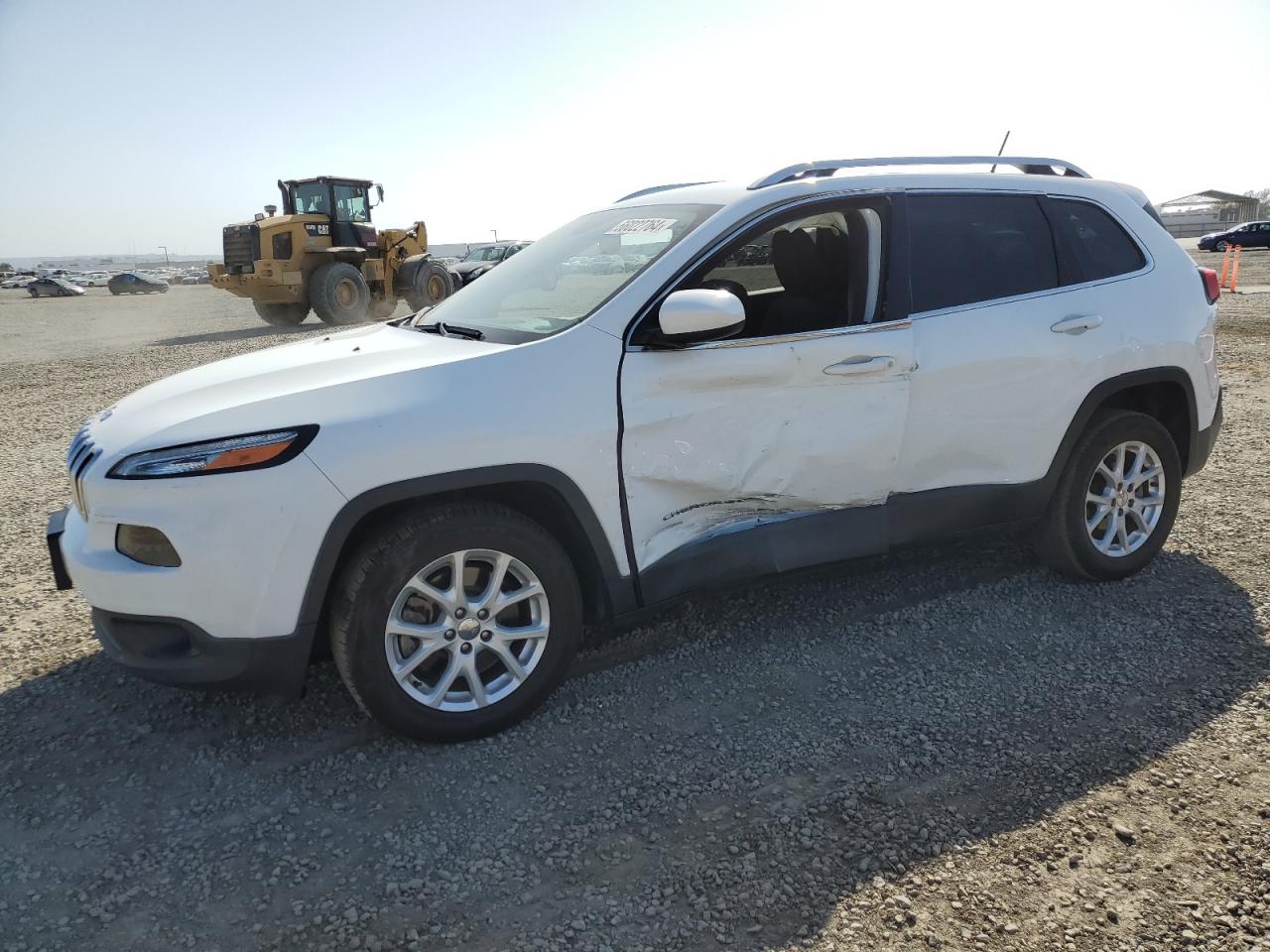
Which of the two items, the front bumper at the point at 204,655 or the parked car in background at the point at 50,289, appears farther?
the parked car in background at the point at 50,289

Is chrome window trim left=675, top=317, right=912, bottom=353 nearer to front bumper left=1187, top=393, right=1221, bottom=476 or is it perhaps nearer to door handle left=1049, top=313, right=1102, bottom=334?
door handle left=1049, top=313, right=1102, bottom=334

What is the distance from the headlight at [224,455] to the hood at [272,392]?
0.09ft

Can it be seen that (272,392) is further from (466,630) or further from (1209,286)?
(1209,286)

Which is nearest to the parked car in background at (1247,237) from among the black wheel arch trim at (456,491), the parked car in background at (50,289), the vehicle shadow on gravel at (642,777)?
the vehicle shadow on gravel at (642,777)

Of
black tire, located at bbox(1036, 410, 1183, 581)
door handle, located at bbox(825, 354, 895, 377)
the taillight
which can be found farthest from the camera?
the taillight

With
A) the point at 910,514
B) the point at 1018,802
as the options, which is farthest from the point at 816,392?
the point at 1018,802

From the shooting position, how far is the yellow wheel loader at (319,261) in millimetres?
17766

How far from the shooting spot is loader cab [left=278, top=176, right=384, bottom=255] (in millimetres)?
18484

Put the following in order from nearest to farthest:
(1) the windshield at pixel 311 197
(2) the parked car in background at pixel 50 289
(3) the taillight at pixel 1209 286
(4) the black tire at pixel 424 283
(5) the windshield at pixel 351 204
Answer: (3) the taillight at pixel 1209 286
(1) the windshield at pixel 311 197
(5) the windshield at pixel 351 204
(4) the black tire at pixel 424 283
(2) the parked car in background at pixel 50 289

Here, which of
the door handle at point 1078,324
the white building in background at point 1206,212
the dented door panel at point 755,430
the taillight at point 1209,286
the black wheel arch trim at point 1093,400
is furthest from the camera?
the white building in background at point 1206,212

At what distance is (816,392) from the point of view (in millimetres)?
3365

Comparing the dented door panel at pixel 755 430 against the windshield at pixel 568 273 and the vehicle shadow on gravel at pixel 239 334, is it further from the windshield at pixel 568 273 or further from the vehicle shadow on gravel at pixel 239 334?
the vehicle shadow on gravel at pixel 239 334

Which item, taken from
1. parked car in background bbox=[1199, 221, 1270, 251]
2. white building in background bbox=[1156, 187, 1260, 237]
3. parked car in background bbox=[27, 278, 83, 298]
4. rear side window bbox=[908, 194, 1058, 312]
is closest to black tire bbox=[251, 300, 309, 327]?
rear side window bbox=[908, 194, 1058, 312]

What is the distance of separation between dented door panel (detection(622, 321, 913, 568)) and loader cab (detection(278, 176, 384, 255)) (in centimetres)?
1721
